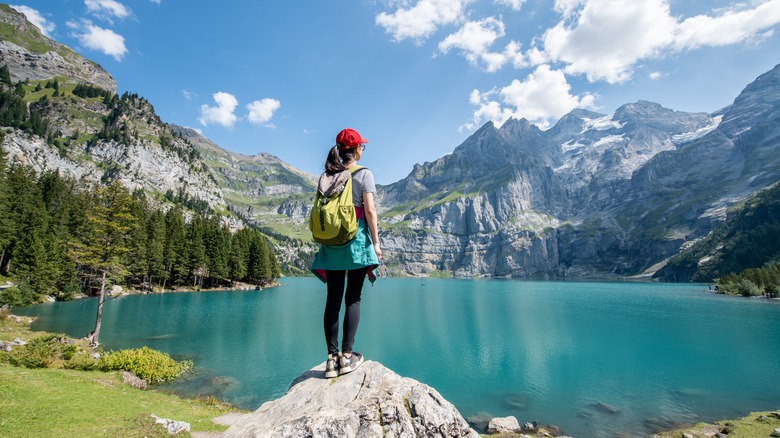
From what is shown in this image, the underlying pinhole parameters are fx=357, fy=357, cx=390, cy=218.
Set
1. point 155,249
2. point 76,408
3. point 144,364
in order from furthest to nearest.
Result: point 155,249 < point 144,364 < point 76,408

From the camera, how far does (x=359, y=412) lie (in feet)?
15.8

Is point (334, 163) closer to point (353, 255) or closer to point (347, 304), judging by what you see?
point (353, 255)

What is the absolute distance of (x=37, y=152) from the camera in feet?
441

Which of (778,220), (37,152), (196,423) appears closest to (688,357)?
(196,423)

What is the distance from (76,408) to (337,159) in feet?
49.3

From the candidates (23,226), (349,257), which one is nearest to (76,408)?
(349,257)

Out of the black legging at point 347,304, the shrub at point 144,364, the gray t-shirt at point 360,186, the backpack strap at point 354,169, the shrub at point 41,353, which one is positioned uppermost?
the backpack strap at point 354,169

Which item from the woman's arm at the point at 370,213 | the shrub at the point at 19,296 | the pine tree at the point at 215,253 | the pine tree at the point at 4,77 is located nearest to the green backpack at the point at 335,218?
the woman's arm at the point at 370,213

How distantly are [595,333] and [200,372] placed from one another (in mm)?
51452

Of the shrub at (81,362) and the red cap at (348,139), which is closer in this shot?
the red cap at (348,139)

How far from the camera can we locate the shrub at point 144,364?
77.4 feet

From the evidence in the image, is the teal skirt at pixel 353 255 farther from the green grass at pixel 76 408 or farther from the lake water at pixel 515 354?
the lake water at pixel 515 354

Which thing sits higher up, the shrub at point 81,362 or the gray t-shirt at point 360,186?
the gray t-shirt at point 360,186

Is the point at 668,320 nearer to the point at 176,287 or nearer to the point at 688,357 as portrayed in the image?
Result: the point at 688,357
